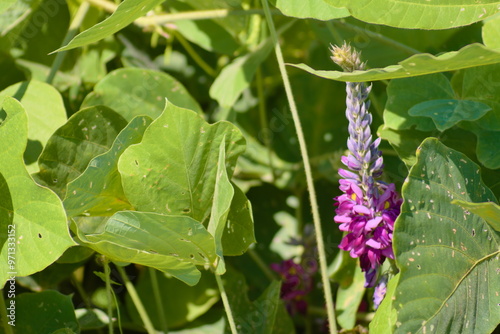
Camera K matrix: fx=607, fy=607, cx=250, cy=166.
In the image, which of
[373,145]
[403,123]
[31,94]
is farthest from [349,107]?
[31,94]

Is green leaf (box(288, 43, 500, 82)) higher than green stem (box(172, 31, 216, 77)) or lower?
higher

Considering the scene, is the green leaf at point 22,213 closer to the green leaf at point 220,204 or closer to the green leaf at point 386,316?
the green leaf at point 220,204

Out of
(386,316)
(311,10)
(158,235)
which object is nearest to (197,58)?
(311,10)

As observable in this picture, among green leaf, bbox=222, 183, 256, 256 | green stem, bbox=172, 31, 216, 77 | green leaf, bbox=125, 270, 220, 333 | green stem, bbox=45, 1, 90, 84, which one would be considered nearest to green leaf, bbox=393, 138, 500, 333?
green leaf, bbox=222, 183, 256, 256

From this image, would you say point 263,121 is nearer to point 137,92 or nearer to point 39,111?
point 137,92

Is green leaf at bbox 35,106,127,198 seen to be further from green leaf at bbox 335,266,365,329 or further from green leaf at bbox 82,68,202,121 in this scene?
green leaf at bbox 335,266,365,329

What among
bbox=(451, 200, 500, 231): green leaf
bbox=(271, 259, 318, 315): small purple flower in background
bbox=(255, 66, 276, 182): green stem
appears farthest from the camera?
bbox=(255, 66, 276, 182): green stem

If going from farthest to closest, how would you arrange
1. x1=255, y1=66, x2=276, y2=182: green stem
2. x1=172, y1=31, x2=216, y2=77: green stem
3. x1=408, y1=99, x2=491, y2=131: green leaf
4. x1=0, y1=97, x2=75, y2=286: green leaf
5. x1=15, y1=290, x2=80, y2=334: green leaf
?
x1=172, y1=31, x2=216, y2=77: green stem → x1=255, y1=66, x2=276, y2=182: green stem → x1=15, y1=290, x2=80, y2=334: green leaf → x1=408, y1=99, x2=491, y2=131: green leaf → x1=0, y1=97, x2=75, y2=286: green leaf

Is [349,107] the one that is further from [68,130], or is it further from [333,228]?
[333,228]
